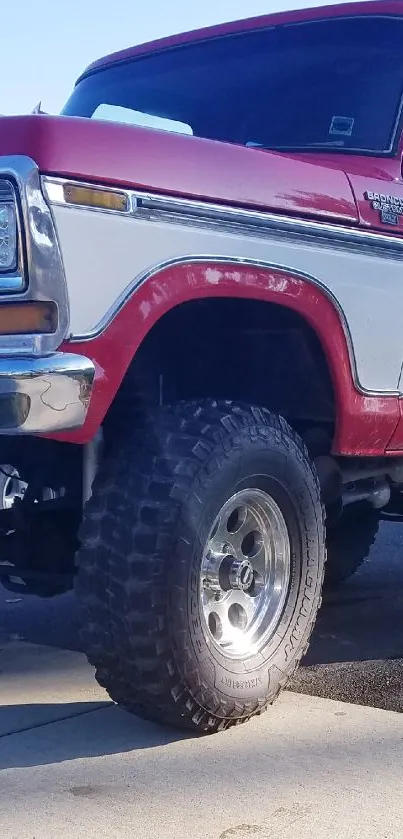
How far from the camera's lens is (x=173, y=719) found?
2.90m

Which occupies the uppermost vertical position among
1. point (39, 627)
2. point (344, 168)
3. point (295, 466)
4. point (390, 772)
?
point (344, 168)

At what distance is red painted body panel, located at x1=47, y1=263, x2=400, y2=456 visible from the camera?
8.84ft

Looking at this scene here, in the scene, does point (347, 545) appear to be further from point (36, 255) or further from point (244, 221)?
point (36, 255)

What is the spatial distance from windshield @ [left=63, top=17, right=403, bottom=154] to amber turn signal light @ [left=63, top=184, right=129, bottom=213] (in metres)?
1.20

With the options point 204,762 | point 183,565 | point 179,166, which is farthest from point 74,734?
point 179,166

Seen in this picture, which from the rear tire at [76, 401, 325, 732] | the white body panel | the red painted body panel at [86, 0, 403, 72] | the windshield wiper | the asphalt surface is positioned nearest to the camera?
the white body panel

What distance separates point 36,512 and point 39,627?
114 cm

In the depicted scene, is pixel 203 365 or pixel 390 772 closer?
pixel 390 772

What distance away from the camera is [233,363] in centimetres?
348

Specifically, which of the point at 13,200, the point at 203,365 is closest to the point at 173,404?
the point at 203,365

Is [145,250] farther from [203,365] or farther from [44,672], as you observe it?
[44,672]

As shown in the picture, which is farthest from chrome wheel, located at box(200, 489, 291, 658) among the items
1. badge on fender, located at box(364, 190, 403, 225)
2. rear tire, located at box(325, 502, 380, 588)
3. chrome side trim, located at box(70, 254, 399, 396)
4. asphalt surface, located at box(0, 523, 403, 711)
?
rear tire, located at box(325, 502, 380, 588)

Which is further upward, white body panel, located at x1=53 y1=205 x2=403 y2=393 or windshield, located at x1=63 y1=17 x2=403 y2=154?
windshield, located at x1=63 y1=17 x2=403 y2=154

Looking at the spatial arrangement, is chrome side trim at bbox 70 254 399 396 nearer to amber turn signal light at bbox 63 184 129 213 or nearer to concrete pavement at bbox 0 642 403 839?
amber turn signal light at bbox 63 184 129 213
